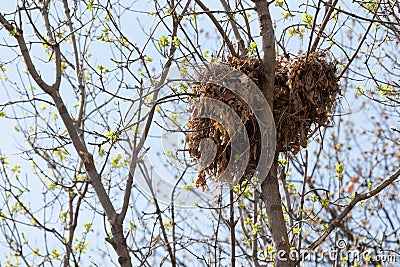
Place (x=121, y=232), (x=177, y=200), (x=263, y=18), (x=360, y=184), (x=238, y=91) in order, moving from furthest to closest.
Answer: (x=360, y=184) < (x=177, y=200) < (x=121, y=232) < (x=263, y=18) < (x=238, y=91)

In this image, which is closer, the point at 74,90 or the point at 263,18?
the point at 263,18

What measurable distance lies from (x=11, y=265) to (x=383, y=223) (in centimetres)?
460

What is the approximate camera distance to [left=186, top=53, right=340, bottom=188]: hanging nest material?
3.78 meters

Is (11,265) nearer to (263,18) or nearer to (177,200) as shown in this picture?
(177,200)

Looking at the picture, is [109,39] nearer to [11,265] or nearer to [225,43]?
[225,43]

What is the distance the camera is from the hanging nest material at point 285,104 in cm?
378

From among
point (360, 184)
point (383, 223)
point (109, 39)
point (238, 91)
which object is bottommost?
point (238, 91)

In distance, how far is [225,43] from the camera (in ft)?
13.2

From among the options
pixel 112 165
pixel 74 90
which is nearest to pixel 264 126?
pixel 112 165

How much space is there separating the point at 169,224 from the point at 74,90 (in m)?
1.76

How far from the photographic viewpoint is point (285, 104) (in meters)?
3.83

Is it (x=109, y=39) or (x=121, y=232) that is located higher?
(x=109, y=39)

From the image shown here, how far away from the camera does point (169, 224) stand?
603 centimetres

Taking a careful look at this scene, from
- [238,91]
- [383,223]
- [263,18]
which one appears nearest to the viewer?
[238,91]
